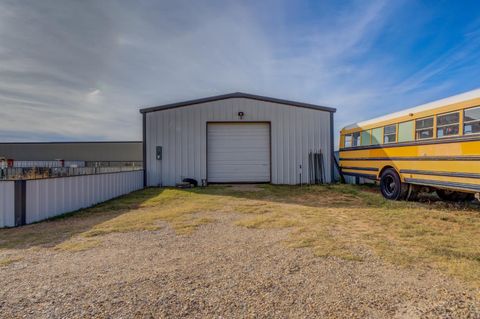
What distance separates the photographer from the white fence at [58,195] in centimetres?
503

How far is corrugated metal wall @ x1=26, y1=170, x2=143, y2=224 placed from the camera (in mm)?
5301

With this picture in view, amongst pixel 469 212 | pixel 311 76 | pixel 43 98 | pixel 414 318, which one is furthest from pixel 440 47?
pixel 43 98

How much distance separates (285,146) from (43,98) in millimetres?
13161

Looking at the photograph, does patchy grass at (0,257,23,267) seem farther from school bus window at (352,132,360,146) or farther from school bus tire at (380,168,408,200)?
school bus window at (352,132,360,146)

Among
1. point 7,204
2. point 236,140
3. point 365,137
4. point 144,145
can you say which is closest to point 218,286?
point 7,204

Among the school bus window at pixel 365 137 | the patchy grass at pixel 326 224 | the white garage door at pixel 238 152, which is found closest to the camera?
the patchy grass at pixel 326 224

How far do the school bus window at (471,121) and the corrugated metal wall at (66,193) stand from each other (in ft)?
31.0

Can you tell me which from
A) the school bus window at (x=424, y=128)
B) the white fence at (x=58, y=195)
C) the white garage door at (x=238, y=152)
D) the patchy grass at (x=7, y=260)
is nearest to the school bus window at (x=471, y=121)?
the school bus window at (x=424, y=128)

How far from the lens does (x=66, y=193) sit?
6.15 metres

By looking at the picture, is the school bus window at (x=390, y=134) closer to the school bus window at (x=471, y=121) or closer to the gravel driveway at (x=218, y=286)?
the school bus window at (x=471, y=121)

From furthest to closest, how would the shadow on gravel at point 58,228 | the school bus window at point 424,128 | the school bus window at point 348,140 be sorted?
the school bus window at point 348,140 < the school bus window at point 424,128 < the shadow on gravel at point 58,228

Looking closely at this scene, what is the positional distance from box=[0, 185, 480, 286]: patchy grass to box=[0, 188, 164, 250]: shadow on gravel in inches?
0.7

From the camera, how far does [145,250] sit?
3451 millimetres

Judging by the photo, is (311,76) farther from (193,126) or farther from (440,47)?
(193,126)
